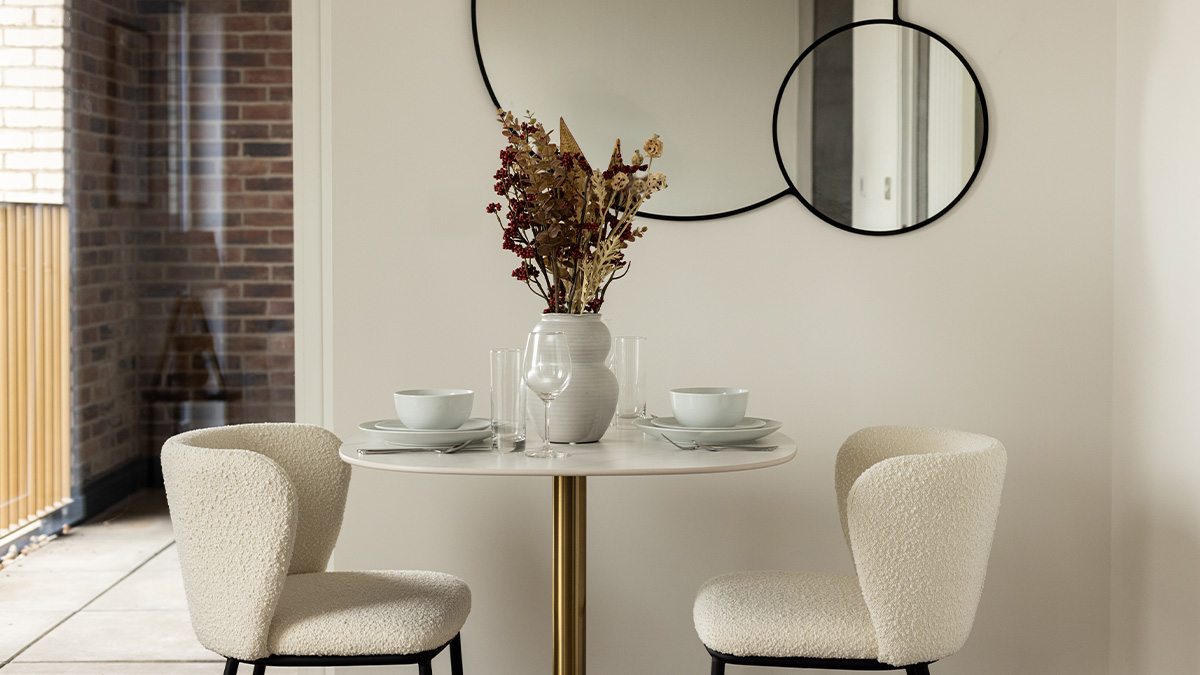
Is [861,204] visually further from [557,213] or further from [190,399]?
[190,399]

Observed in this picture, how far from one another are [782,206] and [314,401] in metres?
1.24

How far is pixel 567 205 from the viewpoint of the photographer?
164 cm

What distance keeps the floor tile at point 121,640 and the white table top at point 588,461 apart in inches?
51.5

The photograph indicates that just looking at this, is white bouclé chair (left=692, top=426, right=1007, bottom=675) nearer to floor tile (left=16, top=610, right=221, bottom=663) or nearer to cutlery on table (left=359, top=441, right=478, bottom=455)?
cutlery on table (left=359, top=441, right=478, bottom=455)

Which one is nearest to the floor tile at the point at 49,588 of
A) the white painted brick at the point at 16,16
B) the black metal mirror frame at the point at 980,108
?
the white painted brick at the point at 16,16

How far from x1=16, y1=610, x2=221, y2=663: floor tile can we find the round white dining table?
124 centimetres

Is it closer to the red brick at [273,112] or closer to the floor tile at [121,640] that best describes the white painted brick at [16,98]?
the red brick at [273,112]

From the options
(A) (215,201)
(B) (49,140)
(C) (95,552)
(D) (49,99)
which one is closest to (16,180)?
(B) (49,140)

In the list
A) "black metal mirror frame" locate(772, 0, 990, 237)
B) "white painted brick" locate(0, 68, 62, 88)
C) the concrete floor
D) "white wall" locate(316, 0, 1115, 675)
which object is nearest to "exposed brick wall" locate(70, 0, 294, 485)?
"white wall" locate(316, 0, 1115, 675)

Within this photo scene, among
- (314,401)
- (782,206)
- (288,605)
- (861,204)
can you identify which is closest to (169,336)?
(314,401)

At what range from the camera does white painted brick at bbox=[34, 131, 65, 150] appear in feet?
10.0

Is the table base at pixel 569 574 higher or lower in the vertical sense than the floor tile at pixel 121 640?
higher

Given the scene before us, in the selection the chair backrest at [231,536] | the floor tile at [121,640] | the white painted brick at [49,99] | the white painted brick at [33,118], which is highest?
the white painted brick at [49,99]

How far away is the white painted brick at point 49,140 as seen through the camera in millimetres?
3062
